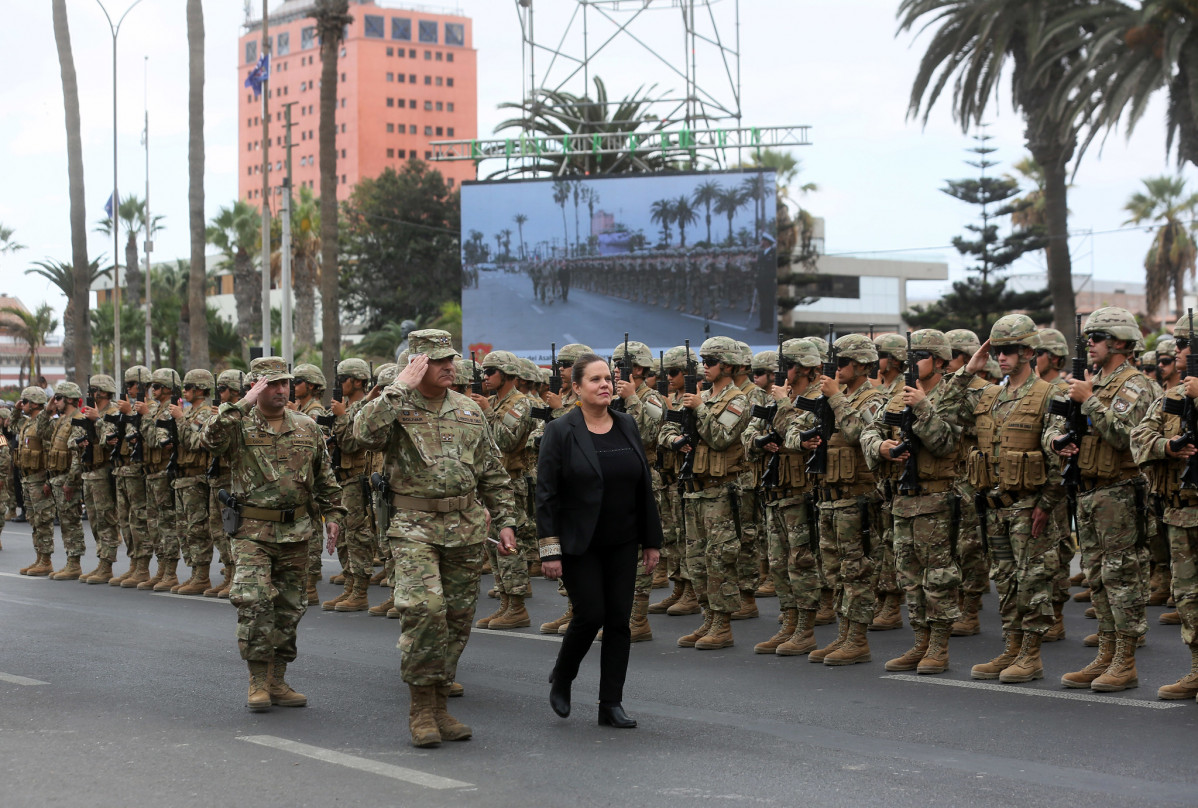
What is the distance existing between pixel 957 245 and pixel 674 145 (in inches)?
732

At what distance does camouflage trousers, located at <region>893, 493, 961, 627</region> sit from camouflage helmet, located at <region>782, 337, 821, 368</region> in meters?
1.45

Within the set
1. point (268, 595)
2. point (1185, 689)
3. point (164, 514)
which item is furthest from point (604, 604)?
point (164, 514)

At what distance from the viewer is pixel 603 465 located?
730 centimetres

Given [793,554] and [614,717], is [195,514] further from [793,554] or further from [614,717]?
[614,717]

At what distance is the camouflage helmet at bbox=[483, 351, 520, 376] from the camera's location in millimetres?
11844

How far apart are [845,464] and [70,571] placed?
33.6ft

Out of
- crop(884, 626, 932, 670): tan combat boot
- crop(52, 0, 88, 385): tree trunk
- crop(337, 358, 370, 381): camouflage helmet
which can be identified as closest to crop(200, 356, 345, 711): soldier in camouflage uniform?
crop(884, 626, 932, 670): tan combat boot

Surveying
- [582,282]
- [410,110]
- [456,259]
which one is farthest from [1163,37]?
[410,110]

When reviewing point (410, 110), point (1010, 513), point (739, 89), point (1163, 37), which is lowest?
point (1010, 513)

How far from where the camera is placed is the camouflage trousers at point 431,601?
696cm

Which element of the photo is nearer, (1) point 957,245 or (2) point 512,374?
(2) point 512,374

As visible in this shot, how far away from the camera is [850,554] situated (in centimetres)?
916

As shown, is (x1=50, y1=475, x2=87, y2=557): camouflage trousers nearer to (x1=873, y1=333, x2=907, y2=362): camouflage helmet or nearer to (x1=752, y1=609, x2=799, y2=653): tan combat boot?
(x1=752, y1=609, x2=799, y2=653): tan combat boot

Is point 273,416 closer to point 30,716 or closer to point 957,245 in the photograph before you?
point 30,716
